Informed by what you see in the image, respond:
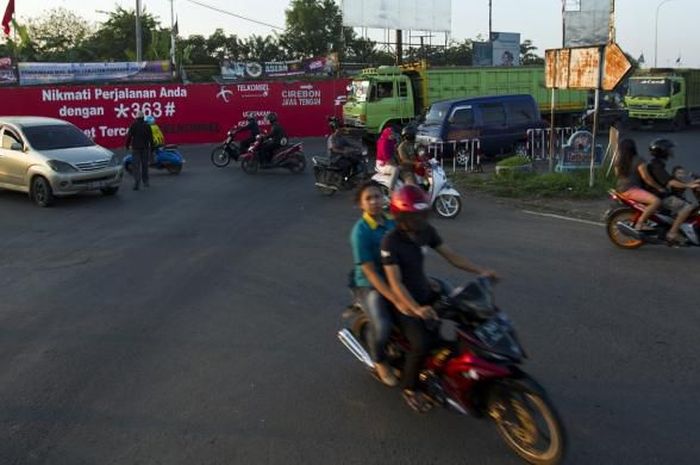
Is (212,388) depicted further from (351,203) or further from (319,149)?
(319,149)

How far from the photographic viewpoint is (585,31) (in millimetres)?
15320

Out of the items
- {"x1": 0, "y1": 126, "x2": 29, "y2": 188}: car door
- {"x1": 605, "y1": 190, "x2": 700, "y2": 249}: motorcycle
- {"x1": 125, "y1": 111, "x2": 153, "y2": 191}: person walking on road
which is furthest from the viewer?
{"x1": 125, "y1": 111, "x2": 153, "y2": 191}: person walking on road

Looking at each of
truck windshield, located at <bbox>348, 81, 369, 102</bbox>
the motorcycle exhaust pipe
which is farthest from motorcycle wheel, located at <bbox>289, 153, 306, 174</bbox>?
the motorcycle exhaust pipe

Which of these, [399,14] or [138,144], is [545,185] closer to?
[138,144]

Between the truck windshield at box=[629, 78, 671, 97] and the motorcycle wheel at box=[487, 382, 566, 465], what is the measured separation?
106ft

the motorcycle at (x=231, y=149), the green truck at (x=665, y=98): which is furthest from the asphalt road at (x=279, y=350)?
the green truck at (x=665, y=98)

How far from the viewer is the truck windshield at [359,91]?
2612cm

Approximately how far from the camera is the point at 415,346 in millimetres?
4426

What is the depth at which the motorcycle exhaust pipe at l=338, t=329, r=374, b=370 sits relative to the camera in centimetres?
502

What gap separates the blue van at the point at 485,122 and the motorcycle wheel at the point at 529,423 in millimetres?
16714

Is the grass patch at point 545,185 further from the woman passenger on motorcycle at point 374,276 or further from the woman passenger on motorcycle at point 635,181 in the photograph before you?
the woman passenger on motorcycle at point 374,276

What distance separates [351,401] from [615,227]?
5.90 m

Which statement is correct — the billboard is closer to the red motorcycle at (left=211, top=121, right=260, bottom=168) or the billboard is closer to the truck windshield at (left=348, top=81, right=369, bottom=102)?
the red motorcycle at (left=211, top=121, right=260, bottom=168)

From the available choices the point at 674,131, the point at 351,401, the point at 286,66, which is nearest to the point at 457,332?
the point at 351,401
